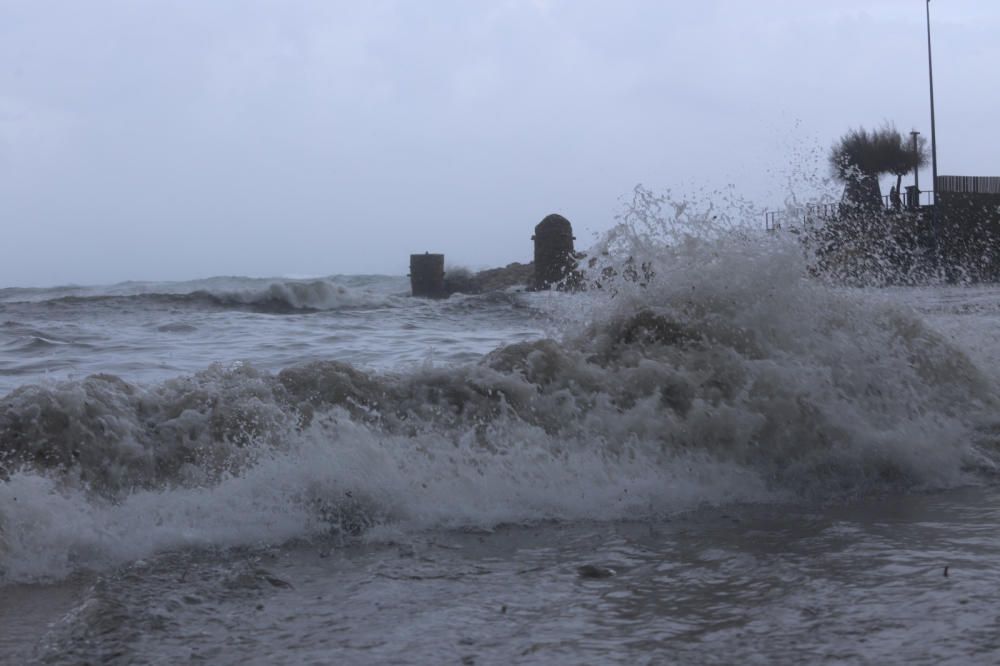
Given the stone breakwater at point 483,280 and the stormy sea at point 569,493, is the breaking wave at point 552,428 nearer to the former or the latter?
the stormy sea at point 569,493

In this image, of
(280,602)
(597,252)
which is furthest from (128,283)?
(280,602)

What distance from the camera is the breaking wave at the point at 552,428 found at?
3.16 metres

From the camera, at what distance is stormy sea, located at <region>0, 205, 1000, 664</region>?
2.19 metres

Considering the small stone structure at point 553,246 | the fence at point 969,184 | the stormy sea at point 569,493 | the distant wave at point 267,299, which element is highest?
the fence at point 969,184

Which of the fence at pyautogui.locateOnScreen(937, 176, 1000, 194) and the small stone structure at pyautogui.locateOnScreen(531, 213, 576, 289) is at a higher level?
the fence at pyautogui.locateOnScreen(937, 176, 1000, 194)

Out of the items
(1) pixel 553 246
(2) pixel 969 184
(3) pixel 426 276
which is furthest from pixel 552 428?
(2) pixel 969 184

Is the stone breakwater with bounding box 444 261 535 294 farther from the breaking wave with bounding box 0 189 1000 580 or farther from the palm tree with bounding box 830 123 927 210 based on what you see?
the breaking wave with bounding box 0 189 1000 580

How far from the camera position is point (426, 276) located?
23.0m

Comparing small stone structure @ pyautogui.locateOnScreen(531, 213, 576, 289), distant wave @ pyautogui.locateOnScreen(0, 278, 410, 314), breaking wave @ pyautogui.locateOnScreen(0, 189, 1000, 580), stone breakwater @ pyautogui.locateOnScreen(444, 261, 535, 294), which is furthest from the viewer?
stone breakwater @ pyautogui.locateOnScreen(444, 261, 535, 294)

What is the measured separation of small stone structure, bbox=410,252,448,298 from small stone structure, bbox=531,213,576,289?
104 inches

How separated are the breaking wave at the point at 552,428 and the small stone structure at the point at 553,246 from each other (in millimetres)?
15784

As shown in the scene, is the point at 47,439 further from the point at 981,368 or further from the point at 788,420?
the point at 981,368

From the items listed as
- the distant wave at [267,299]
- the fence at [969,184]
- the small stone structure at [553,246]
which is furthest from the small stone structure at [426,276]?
the fence at [969,184]

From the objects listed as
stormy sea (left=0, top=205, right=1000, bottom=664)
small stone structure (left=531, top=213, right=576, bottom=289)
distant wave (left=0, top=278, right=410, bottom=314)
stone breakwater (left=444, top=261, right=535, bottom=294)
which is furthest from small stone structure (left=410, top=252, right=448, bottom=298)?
stormy sea (left=0, top=205, right=1000, bottom=664)
